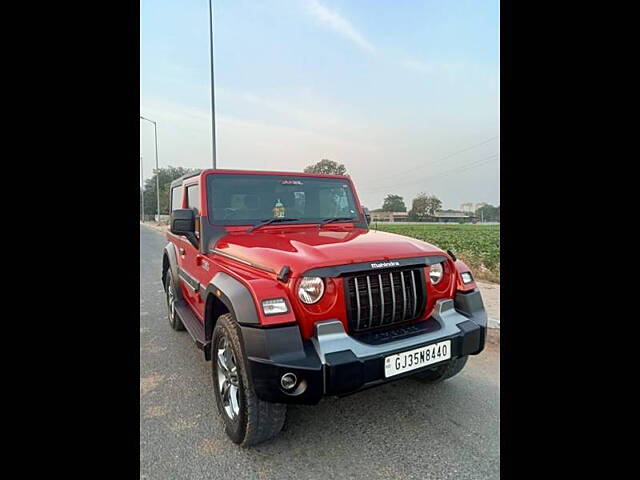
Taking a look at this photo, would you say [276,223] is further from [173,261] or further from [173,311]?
[173,311]

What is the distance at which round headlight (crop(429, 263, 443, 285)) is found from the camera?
266cm

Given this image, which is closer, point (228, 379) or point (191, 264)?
point (228, 379)

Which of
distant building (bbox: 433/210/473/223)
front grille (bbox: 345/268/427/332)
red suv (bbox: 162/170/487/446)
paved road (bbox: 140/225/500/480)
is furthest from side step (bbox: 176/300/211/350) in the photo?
distant building (bbox: 433/210/473/223)

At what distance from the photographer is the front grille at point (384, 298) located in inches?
89.4

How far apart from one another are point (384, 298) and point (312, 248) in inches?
23.6

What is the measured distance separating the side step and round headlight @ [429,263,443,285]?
1813 millimetres

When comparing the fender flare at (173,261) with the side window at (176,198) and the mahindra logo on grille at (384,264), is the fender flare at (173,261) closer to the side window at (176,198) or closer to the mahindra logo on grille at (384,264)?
the side window at (176,198)

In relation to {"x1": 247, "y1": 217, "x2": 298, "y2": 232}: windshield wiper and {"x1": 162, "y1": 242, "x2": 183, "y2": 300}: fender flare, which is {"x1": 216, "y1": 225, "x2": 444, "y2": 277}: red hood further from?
{"x1": 162, "y1": 242, "x2": 183, "y2": 300}: fender flare

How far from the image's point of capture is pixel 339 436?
2.40 metres

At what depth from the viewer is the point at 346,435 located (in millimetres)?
2406

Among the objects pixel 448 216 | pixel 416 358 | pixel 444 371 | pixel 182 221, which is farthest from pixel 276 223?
pixel 448 216
